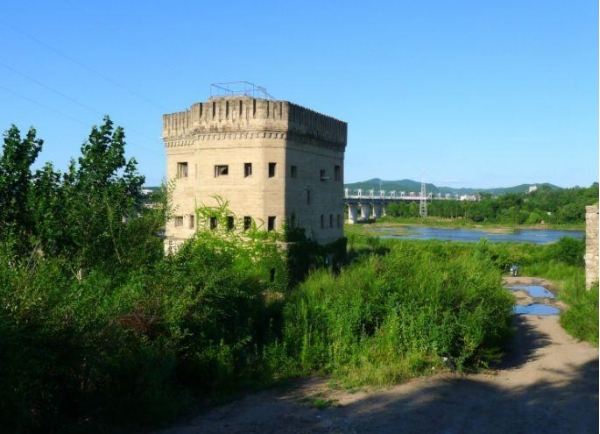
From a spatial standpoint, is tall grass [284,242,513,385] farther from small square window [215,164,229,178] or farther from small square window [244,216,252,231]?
small square window [215,164,229,178]

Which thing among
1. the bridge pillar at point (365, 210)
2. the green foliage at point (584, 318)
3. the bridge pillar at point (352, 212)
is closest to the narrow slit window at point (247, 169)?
the green foliage at point (584, 318)

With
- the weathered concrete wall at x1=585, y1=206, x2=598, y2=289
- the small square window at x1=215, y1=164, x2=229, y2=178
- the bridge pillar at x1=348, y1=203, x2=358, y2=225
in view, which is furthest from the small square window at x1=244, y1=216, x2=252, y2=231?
the bridge pillar at x1=348, y1=203, x2=358, y2=225

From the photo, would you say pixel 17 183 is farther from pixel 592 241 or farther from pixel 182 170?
pixel 592 241

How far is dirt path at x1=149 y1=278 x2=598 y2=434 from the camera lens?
1258 centimetres

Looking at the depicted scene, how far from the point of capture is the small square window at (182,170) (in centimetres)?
2755

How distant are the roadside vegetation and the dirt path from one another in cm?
72

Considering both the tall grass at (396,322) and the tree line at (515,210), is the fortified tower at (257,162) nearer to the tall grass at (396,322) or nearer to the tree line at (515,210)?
the tall grass at (396,322)

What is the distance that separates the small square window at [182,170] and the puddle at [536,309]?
637 inches

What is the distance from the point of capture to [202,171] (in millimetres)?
24375

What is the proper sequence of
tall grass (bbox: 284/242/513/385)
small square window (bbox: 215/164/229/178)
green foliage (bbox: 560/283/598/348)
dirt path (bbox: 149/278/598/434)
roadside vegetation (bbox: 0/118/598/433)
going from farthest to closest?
1. small square window (bbox: 215/164/229/178)
2. green foliage (bbox: 560/283/598/348)
3. tall grass (bbox: 284/242/513/385)
4. dirt path (bbox: 149/278/598/434)
5. roadside vegetation (bbox: 0/118/598/433)

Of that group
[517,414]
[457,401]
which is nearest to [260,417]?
[457,401]

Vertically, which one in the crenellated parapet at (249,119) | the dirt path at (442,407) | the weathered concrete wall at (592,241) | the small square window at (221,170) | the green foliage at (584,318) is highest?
the crenellated parapet at (249,119)

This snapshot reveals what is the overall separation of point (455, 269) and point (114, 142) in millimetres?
11896

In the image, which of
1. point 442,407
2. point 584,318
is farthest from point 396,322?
point 584,318
